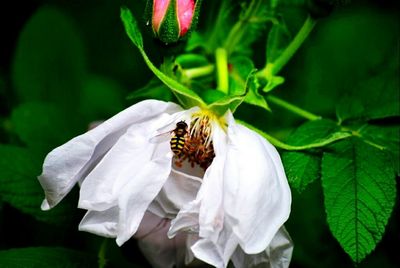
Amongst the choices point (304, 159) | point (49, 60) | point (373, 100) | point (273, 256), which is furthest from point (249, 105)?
point (49, 60)

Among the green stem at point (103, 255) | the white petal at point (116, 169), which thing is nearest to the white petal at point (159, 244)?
the green stem at point (103, 255)

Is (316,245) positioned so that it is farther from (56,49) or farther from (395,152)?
(56,49)

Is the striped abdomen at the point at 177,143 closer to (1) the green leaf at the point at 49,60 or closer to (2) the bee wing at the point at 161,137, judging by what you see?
(2) the bee wing at the point at 161,137

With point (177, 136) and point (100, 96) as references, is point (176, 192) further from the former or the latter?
point (100, 96)

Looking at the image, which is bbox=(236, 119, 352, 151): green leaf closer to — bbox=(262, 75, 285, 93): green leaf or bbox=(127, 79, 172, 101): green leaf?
bbox=(262, 75, 285, 93): green leaf

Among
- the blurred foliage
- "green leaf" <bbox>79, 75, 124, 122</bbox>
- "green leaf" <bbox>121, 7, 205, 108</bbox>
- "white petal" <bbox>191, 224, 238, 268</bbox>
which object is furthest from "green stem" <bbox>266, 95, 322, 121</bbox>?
"green leaf" <bbox>79, 75, 124, 122</bbox>

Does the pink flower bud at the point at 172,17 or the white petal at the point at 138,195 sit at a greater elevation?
the pink flower bud at the point at 172,17
